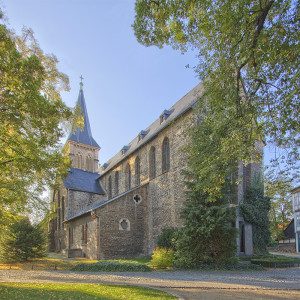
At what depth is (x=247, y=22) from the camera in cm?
770

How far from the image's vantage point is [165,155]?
22062mm

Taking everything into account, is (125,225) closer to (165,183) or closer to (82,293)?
(165,183)

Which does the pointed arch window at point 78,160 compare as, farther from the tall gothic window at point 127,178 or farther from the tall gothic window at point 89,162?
the tall gothic window at point 127,178

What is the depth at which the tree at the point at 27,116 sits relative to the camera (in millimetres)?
8195

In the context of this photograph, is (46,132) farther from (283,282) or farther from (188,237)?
(283,282)

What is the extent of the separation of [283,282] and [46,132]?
966 cm

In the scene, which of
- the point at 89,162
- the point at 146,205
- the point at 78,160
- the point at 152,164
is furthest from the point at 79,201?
the point at 89,162

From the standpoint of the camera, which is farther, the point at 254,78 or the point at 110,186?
the point at 110,186

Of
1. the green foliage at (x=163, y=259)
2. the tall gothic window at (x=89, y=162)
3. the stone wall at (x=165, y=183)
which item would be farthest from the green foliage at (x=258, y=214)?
the tall gothic window at (x=89, y=162)

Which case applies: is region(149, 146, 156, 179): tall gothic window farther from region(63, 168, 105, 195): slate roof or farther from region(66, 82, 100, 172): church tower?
region(66, 82, 100, 172): church tower

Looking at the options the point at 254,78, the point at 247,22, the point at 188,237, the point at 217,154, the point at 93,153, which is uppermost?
the point at 93,153

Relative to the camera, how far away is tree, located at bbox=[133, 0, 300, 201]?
7504 mm

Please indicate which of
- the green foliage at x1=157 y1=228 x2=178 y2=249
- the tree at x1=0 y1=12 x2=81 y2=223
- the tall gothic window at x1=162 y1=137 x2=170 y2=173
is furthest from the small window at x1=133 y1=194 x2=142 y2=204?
the tree at x1=0 y1=12 x2=81 y2=223

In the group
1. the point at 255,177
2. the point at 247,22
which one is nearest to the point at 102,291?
the point at 247,22
